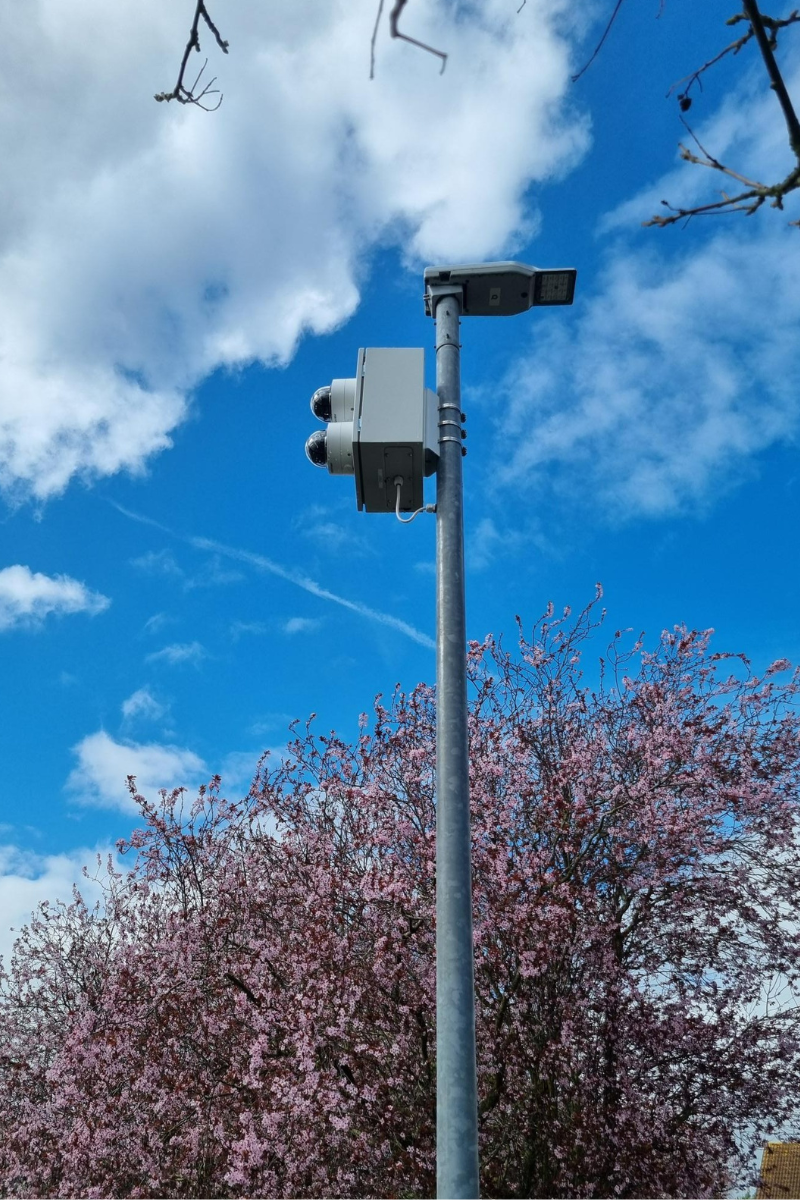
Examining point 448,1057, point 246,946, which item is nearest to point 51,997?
point 246,946

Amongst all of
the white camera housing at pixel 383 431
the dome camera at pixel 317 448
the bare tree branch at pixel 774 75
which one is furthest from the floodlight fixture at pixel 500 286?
Result: the bare tree branch at pixel 774 75

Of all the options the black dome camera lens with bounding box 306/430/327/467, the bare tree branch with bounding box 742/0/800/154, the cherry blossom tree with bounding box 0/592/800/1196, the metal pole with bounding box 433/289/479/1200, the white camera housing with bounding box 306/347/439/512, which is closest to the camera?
the bare tree branch with bounding box 742/0/800/154

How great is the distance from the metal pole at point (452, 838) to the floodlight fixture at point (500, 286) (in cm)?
25

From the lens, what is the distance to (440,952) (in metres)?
3.00

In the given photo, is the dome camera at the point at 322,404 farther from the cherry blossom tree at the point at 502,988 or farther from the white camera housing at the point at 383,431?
the cherry blossom tree at the point at 502,988

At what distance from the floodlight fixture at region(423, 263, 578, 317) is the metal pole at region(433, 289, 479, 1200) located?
0.25 meters

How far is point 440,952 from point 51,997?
14.5 m

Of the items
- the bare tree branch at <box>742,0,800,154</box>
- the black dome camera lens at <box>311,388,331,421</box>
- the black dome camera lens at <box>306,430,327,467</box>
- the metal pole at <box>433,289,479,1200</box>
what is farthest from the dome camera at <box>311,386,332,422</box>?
the bare tree branch at <box>742,0,800,154</box>

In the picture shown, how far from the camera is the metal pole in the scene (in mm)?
2799

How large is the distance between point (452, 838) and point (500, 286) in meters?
2.58

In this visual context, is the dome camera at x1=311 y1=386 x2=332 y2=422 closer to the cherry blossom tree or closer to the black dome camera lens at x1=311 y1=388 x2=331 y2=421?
the black dome camera lens at x1=311 y1=388 x2=331 y2=421

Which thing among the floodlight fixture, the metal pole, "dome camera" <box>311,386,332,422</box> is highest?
the floodlight fixture

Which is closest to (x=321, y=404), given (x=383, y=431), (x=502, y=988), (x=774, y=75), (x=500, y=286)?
(x=383, y=431)

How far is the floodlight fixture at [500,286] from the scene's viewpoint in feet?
13.6
